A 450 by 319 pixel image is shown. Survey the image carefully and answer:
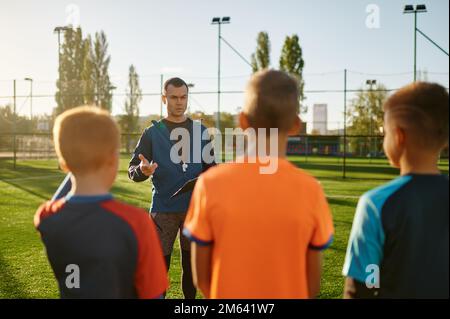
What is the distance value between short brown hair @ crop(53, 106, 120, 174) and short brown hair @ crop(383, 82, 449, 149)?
128cm

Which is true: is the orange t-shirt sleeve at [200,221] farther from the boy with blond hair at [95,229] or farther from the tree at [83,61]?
the tree at [83,61]

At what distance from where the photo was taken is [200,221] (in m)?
1.76

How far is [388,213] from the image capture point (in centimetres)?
176

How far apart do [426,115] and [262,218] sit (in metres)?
0.85

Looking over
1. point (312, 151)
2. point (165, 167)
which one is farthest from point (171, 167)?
point (312, 151)

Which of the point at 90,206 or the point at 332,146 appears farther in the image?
the point at 332,146

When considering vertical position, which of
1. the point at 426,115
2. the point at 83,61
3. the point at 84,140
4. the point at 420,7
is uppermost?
the point at 83,61

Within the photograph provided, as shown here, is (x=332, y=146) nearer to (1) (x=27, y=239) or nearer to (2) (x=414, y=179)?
(1) (x=27, y=239)

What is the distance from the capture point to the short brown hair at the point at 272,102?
5.90 feet

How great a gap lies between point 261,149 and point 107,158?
0.67 meters

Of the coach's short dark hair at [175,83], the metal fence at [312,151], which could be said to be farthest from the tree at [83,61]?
the coach's short dark hair at [175,83]

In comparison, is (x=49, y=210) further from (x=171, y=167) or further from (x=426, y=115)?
(x=171, y=167)
